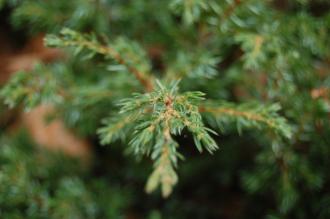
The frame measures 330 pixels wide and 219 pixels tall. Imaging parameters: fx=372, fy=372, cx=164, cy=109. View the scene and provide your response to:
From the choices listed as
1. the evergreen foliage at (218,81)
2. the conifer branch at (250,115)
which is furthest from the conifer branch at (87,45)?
the conifer branch at (250,115)

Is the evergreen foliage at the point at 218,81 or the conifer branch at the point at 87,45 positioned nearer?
the conifer branch at the point at 87,45

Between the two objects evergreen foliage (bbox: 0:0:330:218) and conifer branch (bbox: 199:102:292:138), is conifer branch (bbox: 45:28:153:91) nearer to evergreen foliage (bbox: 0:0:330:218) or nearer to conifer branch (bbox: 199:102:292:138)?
evergreen foliage (bbox: 0:0:330:218)

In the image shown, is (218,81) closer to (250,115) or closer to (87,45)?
(250,115)

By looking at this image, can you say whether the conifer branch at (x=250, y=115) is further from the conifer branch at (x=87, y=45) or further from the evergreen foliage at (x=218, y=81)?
the conifer branch at (x=87, y=45)

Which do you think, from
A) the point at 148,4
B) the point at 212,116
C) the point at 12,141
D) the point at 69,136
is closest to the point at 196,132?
the point at 212,116

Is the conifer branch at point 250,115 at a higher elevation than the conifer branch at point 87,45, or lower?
lower

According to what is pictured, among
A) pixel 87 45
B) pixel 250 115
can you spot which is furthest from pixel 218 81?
pixel 87 45

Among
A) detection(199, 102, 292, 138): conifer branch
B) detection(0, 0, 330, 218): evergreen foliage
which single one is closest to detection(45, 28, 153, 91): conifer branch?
detection(0, 0, 330, 218): evergreen foliage

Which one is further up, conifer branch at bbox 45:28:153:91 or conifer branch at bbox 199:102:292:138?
conifer branch at bbox 45:28:153:91
